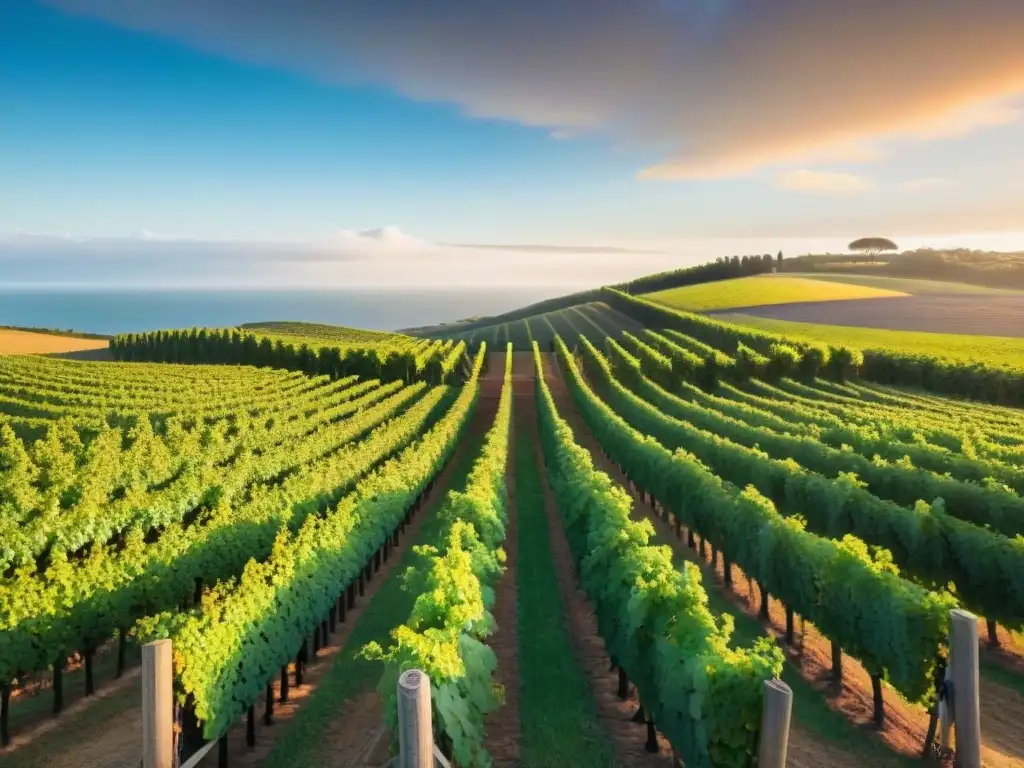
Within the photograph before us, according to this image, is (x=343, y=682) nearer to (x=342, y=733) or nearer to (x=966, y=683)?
(x=342, y=733)

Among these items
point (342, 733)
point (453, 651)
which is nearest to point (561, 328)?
point (342, 733)

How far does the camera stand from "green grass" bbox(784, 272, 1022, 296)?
108 meters

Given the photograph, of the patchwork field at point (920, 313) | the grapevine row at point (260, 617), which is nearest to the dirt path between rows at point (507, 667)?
the grapevine row at point (260, 617)

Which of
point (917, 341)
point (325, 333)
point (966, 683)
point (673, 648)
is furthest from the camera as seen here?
point (325, 333)

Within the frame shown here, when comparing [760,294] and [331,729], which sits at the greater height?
[760,294]

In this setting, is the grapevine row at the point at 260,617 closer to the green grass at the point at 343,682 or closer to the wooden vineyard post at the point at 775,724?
the green grass at the point at 343,682

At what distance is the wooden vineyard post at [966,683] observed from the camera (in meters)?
8.64

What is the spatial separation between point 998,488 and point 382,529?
18.3 m

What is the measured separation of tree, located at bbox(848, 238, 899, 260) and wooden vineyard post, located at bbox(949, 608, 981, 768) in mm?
201385

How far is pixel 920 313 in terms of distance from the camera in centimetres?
8519

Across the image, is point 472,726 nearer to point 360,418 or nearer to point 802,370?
point 360,418

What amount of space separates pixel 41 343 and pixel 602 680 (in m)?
113

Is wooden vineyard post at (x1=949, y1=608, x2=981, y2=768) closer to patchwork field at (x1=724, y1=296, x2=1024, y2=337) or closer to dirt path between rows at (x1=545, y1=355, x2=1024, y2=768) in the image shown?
dirt path between rows at (x1=545, y1=355, x2=1024, y2=768)

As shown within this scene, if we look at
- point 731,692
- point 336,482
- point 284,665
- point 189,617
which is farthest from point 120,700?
point 731,692
